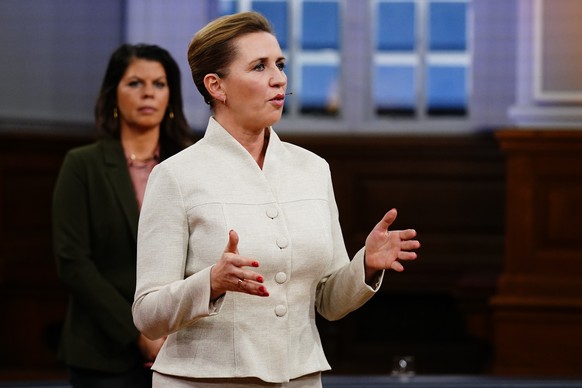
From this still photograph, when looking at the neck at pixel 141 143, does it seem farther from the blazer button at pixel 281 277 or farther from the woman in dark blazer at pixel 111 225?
the blazer button at pixel 281 277

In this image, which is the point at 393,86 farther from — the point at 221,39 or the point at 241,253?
the point at 241,253

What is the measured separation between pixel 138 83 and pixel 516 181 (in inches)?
123

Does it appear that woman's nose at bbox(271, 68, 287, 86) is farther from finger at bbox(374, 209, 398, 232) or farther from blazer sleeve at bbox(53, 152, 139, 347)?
blazer sleeve at bbox(53, 152, 139, 347)

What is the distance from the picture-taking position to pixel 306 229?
7.09 feet

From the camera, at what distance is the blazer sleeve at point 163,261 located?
206 cm

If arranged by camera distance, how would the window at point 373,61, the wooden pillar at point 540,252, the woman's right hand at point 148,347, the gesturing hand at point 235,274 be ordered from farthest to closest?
1. the window at point 373,61
2. the wooden pillar at point 540,252
3. the woman's right hand at point 148,347
4. the gesturing hand at point 235,274

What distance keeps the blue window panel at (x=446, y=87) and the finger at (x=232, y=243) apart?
5.48m

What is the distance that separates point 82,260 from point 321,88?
442cm

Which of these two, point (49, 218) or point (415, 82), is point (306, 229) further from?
point (415, 82)

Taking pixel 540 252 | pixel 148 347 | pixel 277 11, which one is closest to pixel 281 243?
pixel 148 347

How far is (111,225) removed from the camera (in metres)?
3.03

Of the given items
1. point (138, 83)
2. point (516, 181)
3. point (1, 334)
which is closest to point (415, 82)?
point (516, 181)

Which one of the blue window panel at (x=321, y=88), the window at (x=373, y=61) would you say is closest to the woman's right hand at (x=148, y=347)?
the window at (x=373, y=61)

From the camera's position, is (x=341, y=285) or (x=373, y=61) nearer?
(x=341, y=285)
